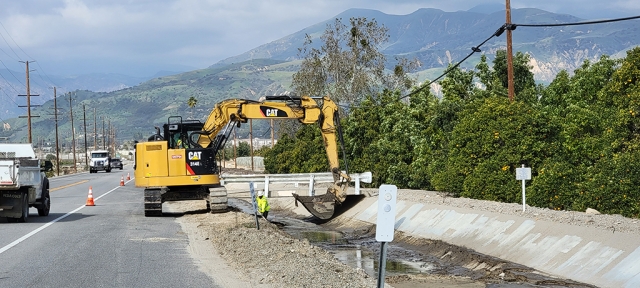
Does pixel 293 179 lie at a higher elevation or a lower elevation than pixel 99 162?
higher

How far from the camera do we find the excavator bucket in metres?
29.4

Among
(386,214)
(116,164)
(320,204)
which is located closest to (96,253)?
(386,214)

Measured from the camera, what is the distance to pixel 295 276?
44.4 ft

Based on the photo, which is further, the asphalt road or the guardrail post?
the guardrail post

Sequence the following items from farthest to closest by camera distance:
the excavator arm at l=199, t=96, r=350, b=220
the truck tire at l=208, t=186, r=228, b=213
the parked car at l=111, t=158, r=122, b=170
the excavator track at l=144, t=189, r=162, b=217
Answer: the parked car at l=111, t=158, r=122, b=170 < the excavator arm at l=199, t=96, r=350, b=220 < the truck tire at l=208, t=186, r=228, b=213 < the excavator track at l=144, t=189, r=162, b=217

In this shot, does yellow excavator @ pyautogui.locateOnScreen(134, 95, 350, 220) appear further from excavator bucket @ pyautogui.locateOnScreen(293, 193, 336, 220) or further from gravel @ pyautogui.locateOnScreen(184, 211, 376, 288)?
gravel @ pyautogui.locateOnScreen(184, 211, 376, 288)

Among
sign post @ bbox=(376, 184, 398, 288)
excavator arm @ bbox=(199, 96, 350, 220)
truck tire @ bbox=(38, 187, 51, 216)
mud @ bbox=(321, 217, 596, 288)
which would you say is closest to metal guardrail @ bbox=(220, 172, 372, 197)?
excavator arm @ bbox=(199, 96, 350, 220)

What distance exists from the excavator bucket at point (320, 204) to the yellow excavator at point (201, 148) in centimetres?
182

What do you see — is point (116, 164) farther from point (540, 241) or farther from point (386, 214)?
point (386, 214)

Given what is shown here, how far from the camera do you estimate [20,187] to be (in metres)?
23.0

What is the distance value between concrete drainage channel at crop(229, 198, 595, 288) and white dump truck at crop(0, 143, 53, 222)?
313 inches

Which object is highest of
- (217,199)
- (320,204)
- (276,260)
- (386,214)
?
(386,214)

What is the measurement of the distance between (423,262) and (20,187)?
11.5 metres

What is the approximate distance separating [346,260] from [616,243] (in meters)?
6.44
